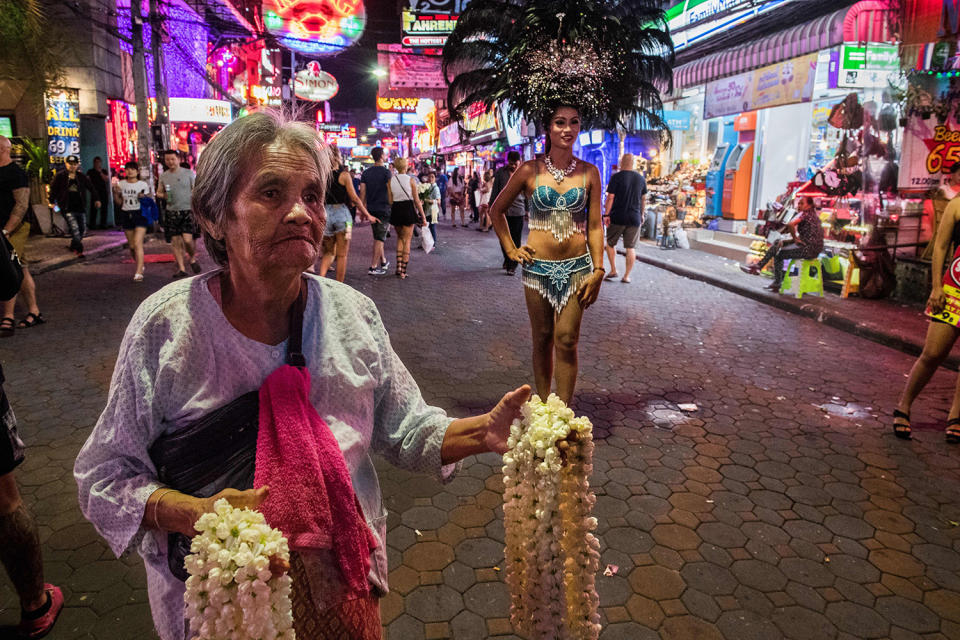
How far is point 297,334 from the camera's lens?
1.61 metres

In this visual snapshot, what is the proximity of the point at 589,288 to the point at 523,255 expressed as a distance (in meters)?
0.55

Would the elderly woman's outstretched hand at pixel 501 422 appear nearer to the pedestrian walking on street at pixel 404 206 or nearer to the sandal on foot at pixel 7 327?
Result: the sandal on foot at pixel 7 327

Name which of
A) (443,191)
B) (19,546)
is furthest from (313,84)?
(19,546)

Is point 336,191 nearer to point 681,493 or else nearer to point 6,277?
point 6,277

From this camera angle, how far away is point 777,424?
5.29m

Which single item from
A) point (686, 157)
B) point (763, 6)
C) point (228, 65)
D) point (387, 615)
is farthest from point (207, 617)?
point (228, 65)

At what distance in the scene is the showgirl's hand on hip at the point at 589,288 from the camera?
4570 mm

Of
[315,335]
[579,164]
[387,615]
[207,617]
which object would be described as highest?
[579,164]

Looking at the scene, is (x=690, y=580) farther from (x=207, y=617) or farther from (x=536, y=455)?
(x=207, y=617)

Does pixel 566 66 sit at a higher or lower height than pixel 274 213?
higher

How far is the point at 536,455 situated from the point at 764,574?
240 cm

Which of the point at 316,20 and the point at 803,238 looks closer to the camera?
the point at 803,238

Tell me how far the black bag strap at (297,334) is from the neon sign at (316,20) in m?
16.1

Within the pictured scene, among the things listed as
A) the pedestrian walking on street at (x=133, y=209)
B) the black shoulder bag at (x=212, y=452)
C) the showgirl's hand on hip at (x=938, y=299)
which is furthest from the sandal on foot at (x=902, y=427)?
the pedestrian walking on street at (x=133, y=209)
